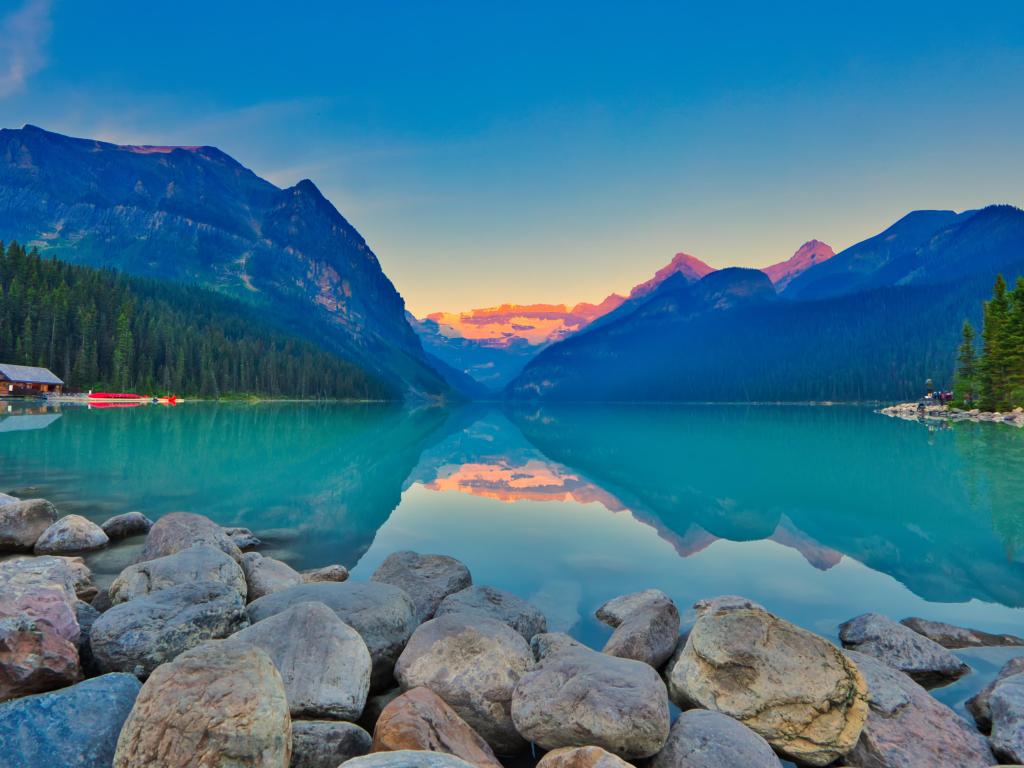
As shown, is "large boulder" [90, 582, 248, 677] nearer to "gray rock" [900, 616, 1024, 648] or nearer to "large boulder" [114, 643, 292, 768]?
"large boulder" [114, 643, 292, 768]

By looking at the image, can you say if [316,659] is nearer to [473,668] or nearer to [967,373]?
[473,668]

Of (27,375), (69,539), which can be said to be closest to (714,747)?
(69,539)

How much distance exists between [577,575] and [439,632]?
8208 mm

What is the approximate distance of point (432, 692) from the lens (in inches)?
265

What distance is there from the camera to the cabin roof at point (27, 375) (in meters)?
99.7

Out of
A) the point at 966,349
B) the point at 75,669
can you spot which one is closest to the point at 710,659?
the point at 75,669

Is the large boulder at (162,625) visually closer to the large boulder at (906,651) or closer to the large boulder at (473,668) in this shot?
the large boulder at (473,668)

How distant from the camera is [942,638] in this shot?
1091 centimetres

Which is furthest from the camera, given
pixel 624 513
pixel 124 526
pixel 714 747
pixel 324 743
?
pixel 624 513

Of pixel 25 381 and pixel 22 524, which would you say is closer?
pixel 22 524

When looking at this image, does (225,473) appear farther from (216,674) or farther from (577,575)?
(216,674)

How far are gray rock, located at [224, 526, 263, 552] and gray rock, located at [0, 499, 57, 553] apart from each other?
4742 millimetres

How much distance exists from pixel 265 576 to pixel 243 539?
5.85m

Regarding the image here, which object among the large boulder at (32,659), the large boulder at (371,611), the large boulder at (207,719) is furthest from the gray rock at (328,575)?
the large boulder at (207,719)
